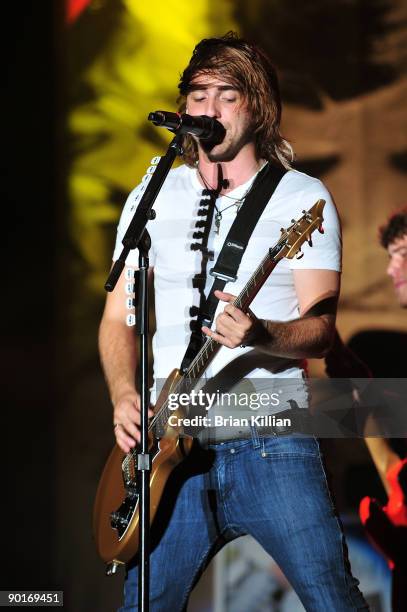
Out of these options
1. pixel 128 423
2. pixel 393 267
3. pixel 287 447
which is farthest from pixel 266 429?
pixel 393 267

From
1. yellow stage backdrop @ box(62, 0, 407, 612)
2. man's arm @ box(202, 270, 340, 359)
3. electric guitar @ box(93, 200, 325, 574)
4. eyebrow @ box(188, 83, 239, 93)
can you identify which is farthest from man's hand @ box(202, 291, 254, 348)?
yellow stage backdrop @ box(62, 0, 407, 612)

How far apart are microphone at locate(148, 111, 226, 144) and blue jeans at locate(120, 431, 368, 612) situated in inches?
32.3

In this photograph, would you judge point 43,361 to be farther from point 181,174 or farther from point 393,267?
point 393,267

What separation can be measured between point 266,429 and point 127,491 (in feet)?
1.50

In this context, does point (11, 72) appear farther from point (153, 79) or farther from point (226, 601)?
point (226, 601)

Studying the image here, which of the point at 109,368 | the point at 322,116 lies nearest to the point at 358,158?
the point at 322,116

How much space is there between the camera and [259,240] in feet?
8.32

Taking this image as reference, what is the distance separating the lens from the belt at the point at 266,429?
2381 mm

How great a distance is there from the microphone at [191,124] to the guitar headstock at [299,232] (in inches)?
12.9

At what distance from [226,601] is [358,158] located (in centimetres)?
183

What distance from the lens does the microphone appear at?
216 cm

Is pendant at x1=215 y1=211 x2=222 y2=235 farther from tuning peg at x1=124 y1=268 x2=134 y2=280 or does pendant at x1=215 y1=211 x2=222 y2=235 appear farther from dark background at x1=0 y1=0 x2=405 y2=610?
dark background at x1=0 y1=0 x2=405 y2=610

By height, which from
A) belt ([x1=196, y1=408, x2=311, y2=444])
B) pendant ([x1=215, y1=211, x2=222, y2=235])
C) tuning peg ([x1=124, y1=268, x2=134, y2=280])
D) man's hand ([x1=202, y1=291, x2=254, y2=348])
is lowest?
belt ([x1=196, y1=408, x2=311, y2=444])

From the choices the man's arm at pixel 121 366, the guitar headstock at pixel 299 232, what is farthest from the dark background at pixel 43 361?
the guitar headstock at pixel 299 232
